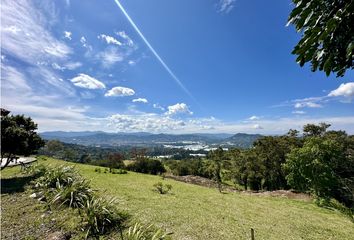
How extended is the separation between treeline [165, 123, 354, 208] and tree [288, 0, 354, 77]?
4.11 metres

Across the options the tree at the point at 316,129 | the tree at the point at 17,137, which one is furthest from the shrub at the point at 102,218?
the tree at the point at 316,129

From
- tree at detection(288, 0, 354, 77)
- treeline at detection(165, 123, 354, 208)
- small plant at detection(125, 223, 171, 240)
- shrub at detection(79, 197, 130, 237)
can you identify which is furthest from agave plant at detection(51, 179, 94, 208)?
tree at detection(288, 0, 354, 77)

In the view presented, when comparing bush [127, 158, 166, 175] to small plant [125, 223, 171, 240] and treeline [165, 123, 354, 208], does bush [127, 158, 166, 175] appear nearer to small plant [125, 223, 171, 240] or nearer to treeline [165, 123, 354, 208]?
treeline [165, 123, 354, 208]

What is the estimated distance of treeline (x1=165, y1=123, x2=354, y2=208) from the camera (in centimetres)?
2381

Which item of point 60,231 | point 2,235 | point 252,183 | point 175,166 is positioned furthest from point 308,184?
point 175,166

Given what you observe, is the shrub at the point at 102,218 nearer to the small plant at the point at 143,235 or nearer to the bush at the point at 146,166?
the small plant at the point at 143,235

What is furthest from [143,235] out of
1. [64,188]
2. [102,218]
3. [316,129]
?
[316,129]

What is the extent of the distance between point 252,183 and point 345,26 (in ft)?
170

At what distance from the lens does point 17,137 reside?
18078mm

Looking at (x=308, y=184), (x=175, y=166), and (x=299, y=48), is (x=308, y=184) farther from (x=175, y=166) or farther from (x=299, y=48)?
(x=175, y=166)

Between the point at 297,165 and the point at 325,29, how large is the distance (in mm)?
29686

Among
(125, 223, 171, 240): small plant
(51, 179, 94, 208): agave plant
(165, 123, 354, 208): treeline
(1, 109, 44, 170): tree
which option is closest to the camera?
(125, 223, 171, 240): small plant

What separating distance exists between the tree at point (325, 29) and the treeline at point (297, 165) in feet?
13.5

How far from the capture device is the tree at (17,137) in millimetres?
17722
